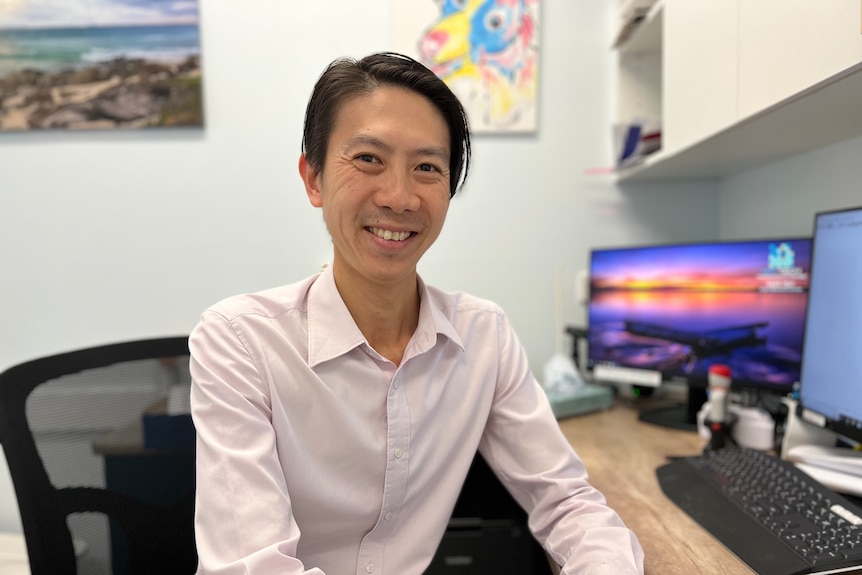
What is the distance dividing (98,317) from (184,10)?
1.11m

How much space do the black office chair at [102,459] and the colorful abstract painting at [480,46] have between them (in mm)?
1314

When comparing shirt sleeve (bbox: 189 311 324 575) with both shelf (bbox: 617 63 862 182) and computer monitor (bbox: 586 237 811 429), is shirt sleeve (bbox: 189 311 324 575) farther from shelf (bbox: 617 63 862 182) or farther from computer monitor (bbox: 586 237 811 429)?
computer monitor (bbox: 586 237 811 429)

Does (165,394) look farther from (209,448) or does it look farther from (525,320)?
(525,320)

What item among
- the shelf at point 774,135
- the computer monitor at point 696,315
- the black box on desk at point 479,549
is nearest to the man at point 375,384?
the black box on desk at point 479,549

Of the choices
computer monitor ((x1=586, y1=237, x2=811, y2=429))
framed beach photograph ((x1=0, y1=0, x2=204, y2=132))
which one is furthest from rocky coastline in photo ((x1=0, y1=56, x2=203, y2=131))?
computer monitor ((x1=586, y1=237, x2=811, y2=429))

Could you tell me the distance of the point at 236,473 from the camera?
2.64 feet

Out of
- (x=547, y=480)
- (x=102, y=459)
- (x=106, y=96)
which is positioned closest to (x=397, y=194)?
(x=547, y=480)

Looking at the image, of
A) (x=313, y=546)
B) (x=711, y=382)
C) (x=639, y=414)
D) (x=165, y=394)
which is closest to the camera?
(x=313, y=546)

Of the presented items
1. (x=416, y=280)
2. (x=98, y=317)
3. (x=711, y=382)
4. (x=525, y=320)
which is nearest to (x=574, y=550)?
(x=416, y=280)

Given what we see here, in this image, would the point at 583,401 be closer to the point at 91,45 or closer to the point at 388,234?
the point at 388,234

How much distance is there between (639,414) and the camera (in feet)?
5.53

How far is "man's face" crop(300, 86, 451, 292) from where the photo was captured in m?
0.95

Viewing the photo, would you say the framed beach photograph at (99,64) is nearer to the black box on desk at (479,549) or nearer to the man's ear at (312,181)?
the man's ear at (312,181)

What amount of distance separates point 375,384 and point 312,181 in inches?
15.2
